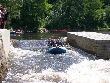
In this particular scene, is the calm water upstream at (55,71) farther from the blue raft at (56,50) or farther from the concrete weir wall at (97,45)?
the blue raft at (56,50)

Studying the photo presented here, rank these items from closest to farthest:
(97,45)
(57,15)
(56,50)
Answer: (97,45), (56,50), (57,15)

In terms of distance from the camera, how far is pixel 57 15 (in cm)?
6806

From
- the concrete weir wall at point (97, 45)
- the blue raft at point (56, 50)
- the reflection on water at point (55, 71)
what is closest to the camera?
the reflection on water at point (55, 71)

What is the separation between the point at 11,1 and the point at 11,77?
43539mm

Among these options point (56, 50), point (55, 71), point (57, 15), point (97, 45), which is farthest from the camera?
point (57, 15)

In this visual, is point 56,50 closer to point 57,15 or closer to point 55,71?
point 55,71

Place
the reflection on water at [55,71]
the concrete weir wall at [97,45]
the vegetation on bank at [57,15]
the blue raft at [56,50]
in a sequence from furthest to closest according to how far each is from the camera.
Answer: the vegetation on bank at [57,15], the blue raft at [56,50], the concrete weir wall at [97,45], the reflection on water at [55,71]

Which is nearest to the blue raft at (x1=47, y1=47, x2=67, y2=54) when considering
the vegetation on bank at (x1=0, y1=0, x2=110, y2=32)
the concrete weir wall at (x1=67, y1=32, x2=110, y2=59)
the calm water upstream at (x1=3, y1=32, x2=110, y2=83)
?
the concrete weir wall at (x1=67, y1=32, x2=110, y2=59)

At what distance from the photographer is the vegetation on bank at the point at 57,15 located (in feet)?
199

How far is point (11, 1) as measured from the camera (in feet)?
186

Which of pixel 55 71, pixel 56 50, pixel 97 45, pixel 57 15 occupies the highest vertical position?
pixel 97 45

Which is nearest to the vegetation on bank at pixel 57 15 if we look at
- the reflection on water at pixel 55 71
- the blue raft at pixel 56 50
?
the blue raft at pixel 56 50

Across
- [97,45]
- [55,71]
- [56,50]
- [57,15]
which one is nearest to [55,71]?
[55,71]

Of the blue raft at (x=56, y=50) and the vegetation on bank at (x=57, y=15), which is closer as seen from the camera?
the blue raft at (x=56, y=50)
